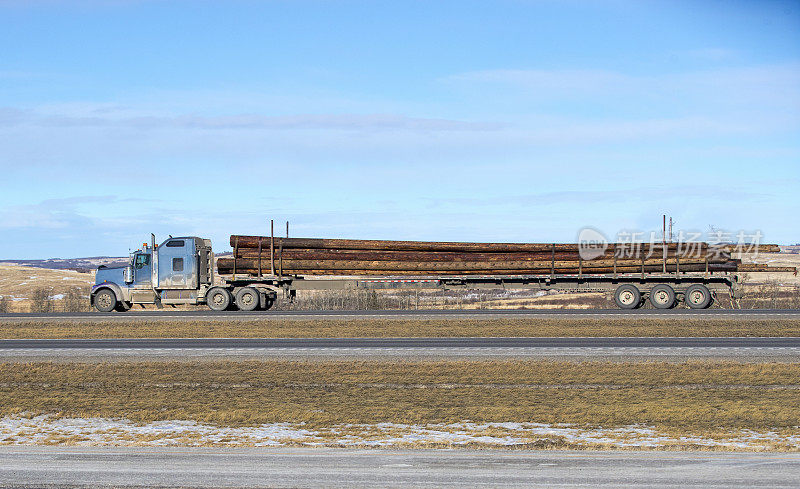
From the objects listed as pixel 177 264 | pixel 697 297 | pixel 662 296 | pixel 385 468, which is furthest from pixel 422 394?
pixel 697 297

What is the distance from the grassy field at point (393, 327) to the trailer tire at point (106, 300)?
3846 millimetres

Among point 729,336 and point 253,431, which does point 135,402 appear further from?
point 729,336

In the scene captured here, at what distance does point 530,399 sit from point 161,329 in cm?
1951

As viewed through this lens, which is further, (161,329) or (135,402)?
(161,329)

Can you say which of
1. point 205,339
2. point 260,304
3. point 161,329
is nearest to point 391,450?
point 205,339

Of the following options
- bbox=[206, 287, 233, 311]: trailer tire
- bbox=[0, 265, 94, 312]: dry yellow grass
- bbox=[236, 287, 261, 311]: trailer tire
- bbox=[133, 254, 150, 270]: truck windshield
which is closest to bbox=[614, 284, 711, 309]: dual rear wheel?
bbox=[236, 287, 261, 311]: trailer tire

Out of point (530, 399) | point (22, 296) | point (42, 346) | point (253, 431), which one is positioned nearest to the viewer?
point (253, 431)

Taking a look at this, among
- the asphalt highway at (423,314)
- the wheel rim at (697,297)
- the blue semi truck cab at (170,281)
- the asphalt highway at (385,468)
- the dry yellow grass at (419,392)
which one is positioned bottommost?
the dry yellow grass at (419,392)

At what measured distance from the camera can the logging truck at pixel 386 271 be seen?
38.2 m

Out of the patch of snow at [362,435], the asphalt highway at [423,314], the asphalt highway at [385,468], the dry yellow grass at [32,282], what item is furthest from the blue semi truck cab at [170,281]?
the dry yellow grass at [32,282]

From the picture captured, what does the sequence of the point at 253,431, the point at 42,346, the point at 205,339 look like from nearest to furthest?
the point at 253,431, the point at 42,346, the point at 205,339

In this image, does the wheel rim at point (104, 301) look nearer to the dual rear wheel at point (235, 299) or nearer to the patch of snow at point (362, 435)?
Answer: the dual rear wheel at point (235, 299)

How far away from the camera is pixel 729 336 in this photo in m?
26.4

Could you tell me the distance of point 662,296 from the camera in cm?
3869
